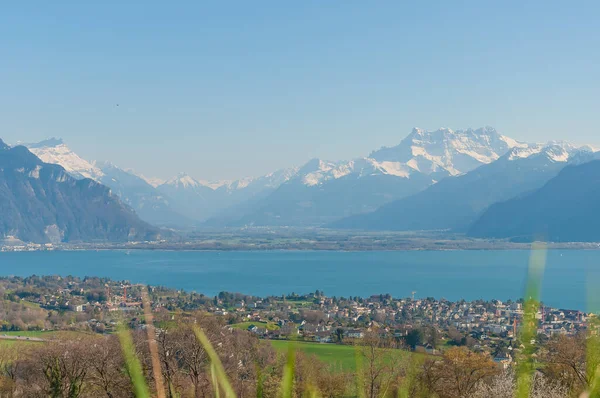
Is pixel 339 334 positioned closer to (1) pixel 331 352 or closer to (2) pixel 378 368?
(1) pixel 331 352

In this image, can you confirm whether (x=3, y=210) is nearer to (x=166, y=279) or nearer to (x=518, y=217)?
(x=166, y=279)

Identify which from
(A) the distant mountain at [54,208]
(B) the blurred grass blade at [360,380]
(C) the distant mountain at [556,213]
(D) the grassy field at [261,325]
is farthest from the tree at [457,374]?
(A) the distant mountain at [54,208]

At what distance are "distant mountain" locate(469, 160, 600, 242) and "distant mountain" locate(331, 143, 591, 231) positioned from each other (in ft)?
65.8

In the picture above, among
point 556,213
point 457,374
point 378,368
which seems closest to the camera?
point 457,374

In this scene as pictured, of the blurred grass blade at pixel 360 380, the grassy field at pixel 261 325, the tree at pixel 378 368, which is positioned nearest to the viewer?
the blurred grass blade at pixel 360 380

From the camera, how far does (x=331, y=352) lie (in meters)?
26.4

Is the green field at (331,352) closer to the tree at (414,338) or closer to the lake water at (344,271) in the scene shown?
the tree at (414,338)

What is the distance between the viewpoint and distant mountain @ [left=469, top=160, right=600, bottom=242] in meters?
118

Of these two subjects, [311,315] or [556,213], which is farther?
[556,213]

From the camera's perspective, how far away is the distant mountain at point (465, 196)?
559 ft

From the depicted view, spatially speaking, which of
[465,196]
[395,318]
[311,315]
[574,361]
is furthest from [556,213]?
[574,361]

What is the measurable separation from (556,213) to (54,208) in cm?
8797

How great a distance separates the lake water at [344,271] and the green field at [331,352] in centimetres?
2250

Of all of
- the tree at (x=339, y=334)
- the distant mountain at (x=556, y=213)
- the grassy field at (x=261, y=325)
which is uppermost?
the distant mountain at (x=556, y=213)
